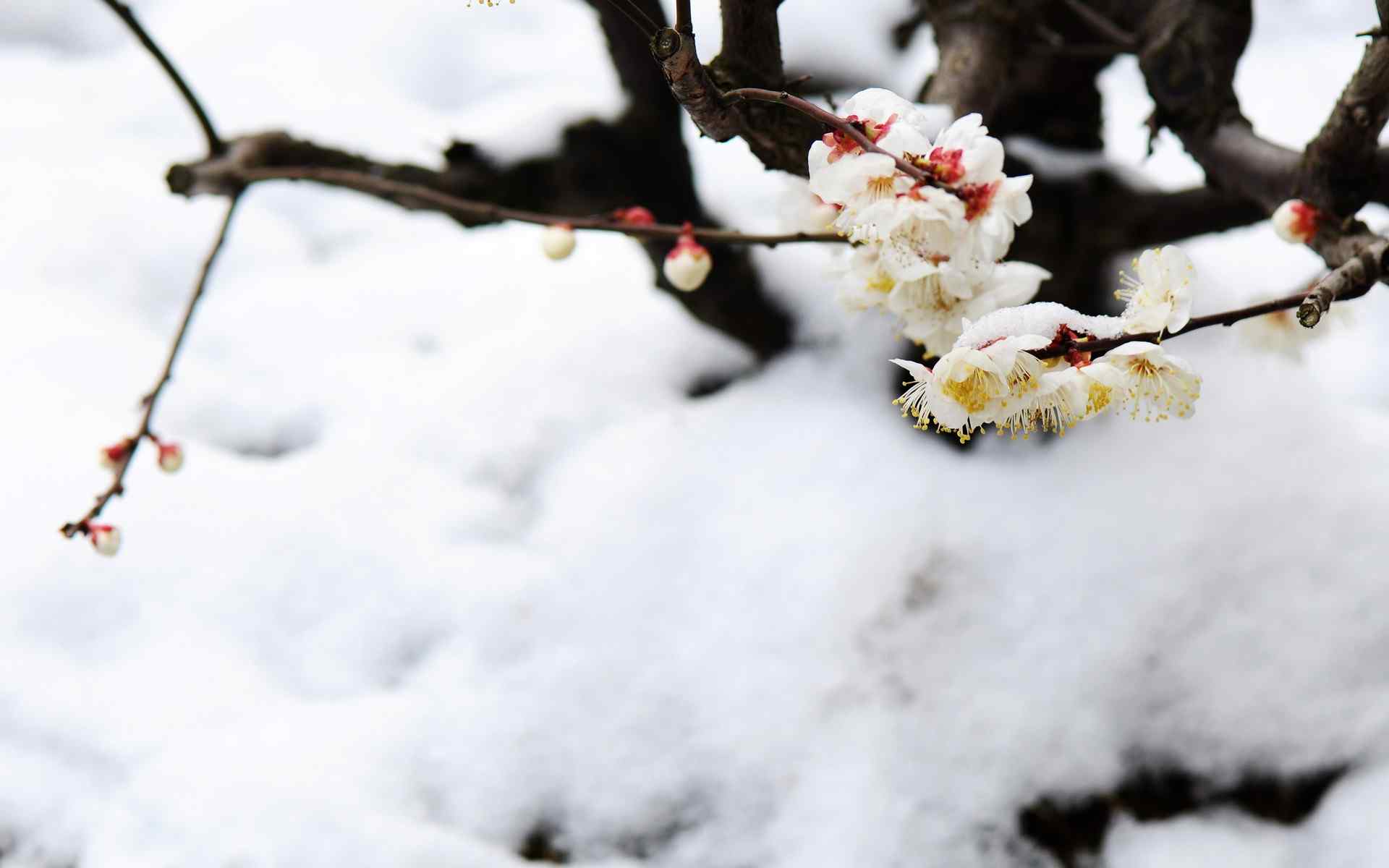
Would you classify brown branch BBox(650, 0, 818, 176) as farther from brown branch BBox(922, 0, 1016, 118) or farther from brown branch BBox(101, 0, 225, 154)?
brown branch BBox(101, 0, 225, 154)

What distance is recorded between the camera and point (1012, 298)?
2.44ft

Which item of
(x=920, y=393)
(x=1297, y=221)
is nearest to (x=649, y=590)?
(x=920, y=393)

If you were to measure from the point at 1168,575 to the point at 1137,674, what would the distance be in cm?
13

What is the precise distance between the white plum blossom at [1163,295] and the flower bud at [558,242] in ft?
1.81

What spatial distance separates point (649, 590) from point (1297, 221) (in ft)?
2.54

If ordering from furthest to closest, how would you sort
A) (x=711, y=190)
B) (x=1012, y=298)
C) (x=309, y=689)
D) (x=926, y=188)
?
(x=711, y=190) → (x=309, y=689) → (x=1012, y=298) → (x=926, y=188)

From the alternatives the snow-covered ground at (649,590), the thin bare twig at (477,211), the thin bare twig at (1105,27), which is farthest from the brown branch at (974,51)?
the snow-covered ground at (649,590)

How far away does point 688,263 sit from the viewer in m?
0.92

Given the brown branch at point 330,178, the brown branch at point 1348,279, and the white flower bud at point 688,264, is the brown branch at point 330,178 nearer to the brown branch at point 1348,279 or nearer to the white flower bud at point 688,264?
the white flower bud at point 688,264

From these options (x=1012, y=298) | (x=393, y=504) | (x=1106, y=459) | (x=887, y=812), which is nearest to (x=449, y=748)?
(x=393, y=504)

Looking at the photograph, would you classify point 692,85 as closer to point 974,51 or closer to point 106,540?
point 974,51

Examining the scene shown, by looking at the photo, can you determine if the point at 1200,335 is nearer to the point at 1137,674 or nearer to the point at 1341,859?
the point at 1137,674

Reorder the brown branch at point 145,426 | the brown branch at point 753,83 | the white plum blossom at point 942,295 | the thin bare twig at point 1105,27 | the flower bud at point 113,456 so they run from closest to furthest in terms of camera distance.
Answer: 1. the brown branch at point 753,83
2. the white plum blossom at point 942,295
3. the brown branch at point 145,426
4. the flower bud at point 113,456
5. the thin bare twig at point 1105,27

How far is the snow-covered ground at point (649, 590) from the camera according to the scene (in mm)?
1044
